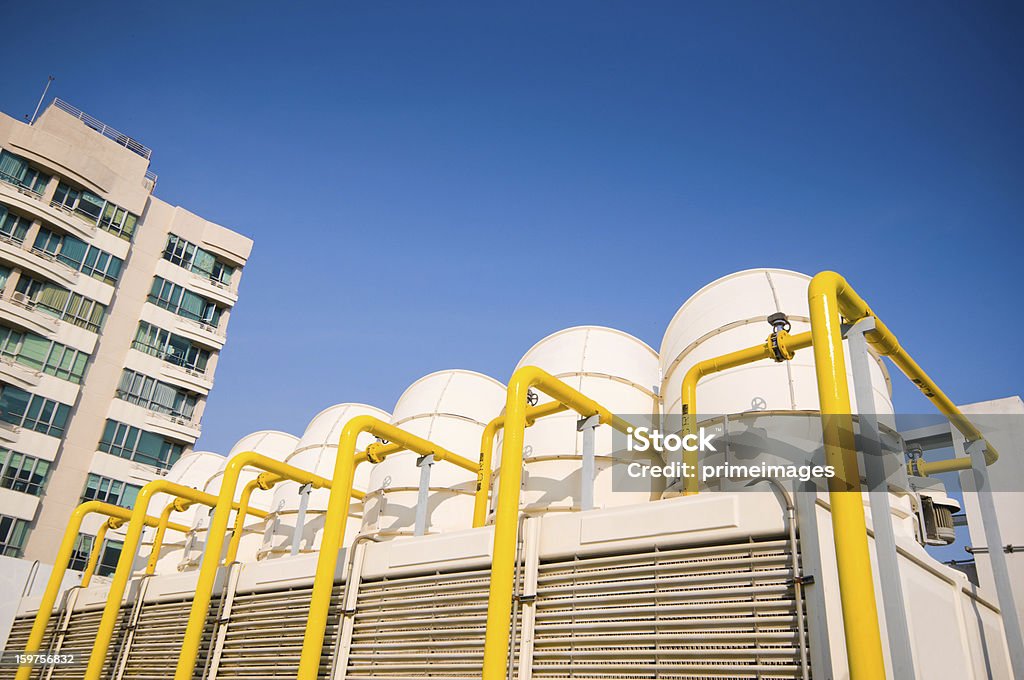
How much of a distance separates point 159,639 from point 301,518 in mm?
4160

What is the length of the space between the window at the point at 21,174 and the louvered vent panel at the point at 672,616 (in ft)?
117

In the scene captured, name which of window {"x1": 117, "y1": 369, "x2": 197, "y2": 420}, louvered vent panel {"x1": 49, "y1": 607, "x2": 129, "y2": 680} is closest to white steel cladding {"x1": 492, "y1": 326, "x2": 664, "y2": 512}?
louvered vent panel {"x1": 49, "y1": 607, "x2": 129, "y2": 680}

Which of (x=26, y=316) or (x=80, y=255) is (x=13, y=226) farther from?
(x=26, y=316)

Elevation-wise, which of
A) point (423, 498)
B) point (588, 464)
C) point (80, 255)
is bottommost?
point (588, 464)

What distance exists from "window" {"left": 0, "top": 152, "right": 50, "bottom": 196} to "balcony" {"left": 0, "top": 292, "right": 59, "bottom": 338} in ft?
18.2

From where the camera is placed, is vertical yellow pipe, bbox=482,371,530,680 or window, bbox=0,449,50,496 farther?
window, bbox=0,449,50,496

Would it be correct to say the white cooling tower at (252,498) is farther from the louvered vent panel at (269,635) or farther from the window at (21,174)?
the window at (21,174)

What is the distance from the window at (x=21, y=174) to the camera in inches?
1308

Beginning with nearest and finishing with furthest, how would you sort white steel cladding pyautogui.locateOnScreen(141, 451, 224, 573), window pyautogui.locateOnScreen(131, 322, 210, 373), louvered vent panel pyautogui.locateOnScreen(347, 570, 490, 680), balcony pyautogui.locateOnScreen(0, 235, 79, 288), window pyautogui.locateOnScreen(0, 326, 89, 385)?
louvered vent panel pyautogui.locateOnScreen(347, 570, 490, 680) < white steel cladding pyautogui.locateOnScreen(141, 451, 224, 573) < window pyautogui.locateOnScreen(0, 326, 89, 385) < balcony pyautogui.locateOnScreen(0, 235, 79, 288) < window pyautogui.locateOnScreen(131, 322, 210, 373)

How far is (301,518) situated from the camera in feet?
59.5

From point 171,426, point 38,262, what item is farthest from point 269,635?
point 38,262

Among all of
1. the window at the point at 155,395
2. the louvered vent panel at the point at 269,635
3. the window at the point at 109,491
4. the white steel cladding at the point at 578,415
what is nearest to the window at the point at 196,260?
the window at the point at 155,395

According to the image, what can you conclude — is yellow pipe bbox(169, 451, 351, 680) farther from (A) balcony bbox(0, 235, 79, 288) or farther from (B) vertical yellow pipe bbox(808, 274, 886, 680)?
(A) balcony bbox(0, 235, 79, 288)

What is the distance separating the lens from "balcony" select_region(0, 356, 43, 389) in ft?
100
